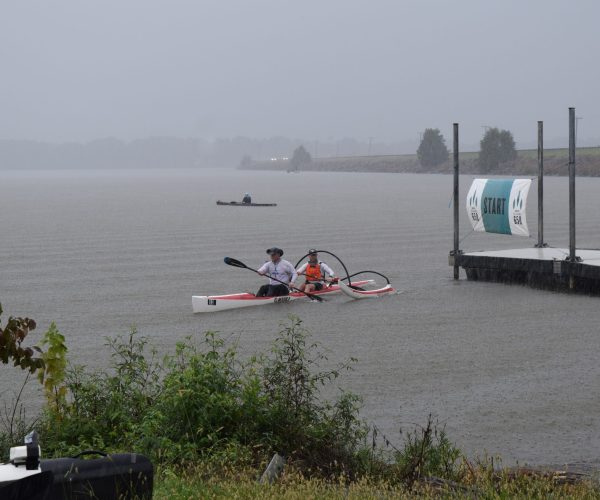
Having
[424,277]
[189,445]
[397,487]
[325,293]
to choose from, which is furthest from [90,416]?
[424,277]

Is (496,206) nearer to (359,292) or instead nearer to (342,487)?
(359,292)

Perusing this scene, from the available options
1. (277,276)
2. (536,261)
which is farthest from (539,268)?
(277,276)

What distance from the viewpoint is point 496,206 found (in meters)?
33.2

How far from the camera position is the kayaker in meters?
28.8

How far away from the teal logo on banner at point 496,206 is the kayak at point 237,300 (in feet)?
21.8

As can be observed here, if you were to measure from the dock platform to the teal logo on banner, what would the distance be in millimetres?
956

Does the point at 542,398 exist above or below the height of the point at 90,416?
below

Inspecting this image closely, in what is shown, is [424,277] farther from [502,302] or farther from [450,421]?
[450,421]

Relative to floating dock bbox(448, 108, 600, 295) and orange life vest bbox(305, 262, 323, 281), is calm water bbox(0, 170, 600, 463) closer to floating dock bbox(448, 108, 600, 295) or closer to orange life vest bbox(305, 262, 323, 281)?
floating dock bbox(448, 108, 600, 295)

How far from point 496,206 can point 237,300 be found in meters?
10.4

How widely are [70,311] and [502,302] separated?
1285 cm

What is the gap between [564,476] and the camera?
1067cm

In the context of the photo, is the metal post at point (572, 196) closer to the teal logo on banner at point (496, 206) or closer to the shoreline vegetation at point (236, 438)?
the teal logo on banner at point (496, 206)

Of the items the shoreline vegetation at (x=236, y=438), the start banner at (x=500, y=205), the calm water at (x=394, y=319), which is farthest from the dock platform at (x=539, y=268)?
the shoreline vegetation at (x=236, y=438)
